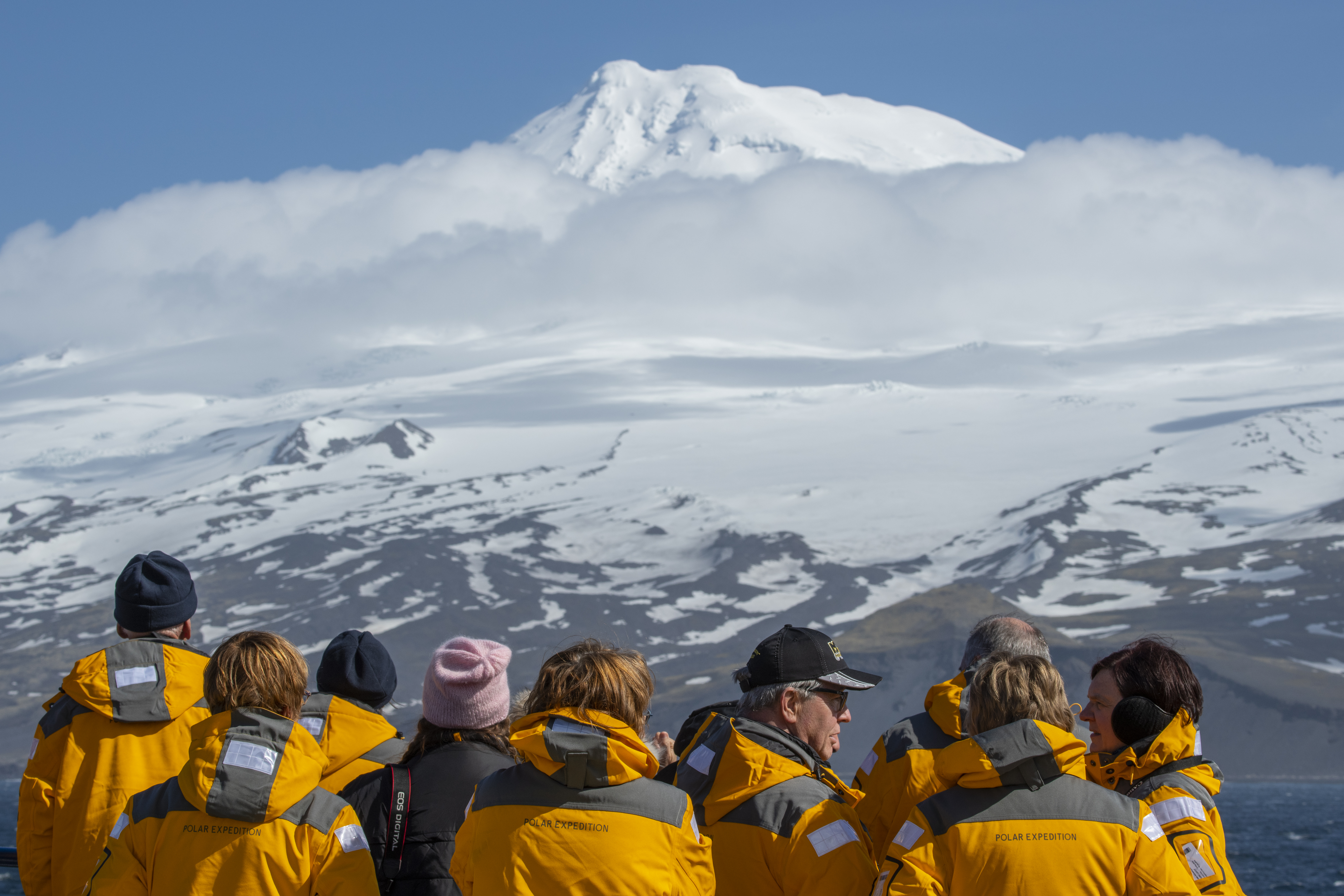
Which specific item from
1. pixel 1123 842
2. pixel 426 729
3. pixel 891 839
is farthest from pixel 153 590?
pixel 1123 842

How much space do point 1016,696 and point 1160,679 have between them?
1386 millimetres

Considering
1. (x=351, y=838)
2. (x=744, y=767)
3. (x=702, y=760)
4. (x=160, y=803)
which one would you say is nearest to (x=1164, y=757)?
(x=744, y=767)

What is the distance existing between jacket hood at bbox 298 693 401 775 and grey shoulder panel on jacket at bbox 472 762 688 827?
148cm

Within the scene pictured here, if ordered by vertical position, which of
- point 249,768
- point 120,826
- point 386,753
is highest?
point 249,768

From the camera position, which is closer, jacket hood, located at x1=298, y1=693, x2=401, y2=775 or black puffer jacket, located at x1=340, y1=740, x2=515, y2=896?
black puffer jacket, located at x1=340, y1=740, x2=515, y2=896

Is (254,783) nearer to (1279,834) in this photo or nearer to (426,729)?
(426,729)

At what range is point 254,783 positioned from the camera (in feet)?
17.0

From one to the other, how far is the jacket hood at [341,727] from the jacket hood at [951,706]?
9.56 ft

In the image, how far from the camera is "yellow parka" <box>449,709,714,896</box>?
5078 millimetres

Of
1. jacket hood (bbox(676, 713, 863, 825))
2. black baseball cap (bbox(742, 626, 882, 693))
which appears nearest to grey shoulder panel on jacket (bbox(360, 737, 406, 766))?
jacket hood (bbox(676, 713, 863, 825))

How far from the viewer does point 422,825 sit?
6.05 metres

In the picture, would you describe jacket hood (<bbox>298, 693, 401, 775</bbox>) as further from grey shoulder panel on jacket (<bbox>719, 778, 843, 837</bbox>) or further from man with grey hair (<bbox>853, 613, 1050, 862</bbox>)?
man with grey hair (<bbox>853, 613, 1050, 862</bbox>)

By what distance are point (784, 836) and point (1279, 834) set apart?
16173 centimetres

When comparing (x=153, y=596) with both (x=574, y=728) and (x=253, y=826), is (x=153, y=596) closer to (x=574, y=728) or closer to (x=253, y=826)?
(x=253, y=826)
